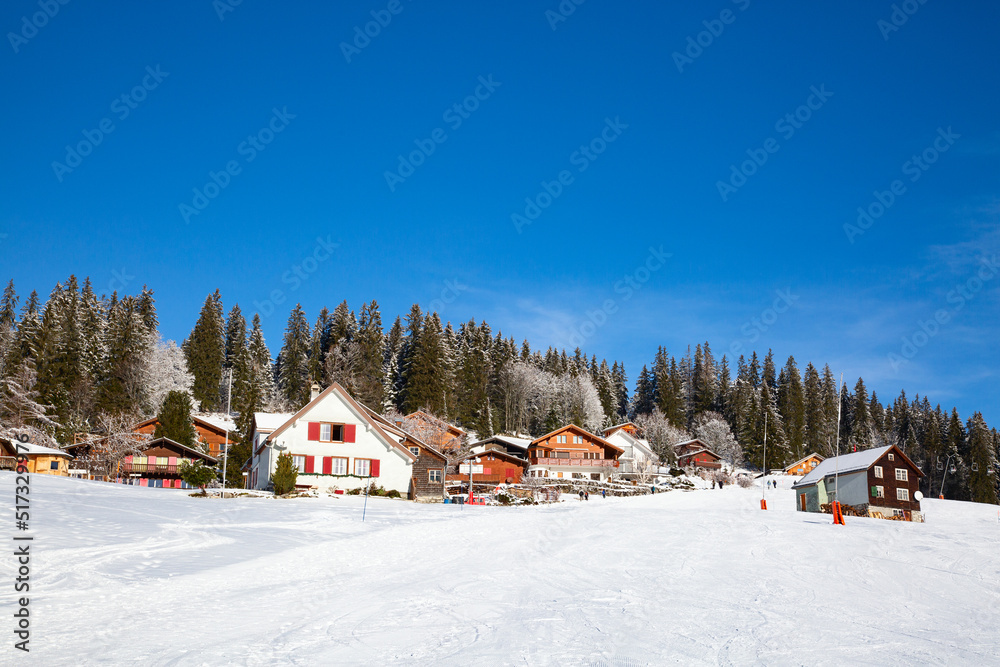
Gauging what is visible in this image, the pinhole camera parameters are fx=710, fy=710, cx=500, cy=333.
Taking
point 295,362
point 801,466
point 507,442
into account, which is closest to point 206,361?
point 295,362

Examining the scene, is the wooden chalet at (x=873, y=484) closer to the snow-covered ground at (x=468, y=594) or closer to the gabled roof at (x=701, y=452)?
the snow-covered ground at (x=468, y=594)

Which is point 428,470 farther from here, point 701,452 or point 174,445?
point 701,452

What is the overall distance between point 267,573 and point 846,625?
38.8ft

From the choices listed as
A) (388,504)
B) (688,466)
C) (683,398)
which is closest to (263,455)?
(388,504)

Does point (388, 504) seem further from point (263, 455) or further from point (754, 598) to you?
point (754, 598)

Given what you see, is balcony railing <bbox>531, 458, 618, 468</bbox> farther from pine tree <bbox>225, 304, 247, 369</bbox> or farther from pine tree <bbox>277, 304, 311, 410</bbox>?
pine tree <bbox>225, 304, 247, 369</bbox>

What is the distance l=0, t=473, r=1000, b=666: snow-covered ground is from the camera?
10.2m

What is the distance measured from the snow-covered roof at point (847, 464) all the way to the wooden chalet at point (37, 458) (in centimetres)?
5897

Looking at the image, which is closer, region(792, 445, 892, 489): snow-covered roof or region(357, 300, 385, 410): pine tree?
region(792, 445, 892, 489): snow-covered roof

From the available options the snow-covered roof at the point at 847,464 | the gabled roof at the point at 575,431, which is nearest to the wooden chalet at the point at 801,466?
the gabled roof at the point at 575,431

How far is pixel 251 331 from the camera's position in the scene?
344ft

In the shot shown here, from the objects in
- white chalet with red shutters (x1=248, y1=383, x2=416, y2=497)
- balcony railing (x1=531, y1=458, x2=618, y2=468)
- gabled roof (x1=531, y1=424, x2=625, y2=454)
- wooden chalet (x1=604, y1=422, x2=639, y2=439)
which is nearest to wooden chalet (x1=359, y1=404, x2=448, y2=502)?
white chalet with red shutters (x1=248, y1=383, x2=416, y2=497)

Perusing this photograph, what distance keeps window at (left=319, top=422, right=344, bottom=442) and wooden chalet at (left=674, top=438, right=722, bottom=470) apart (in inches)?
2698

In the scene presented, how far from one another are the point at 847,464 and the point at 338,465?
41.1 meters
